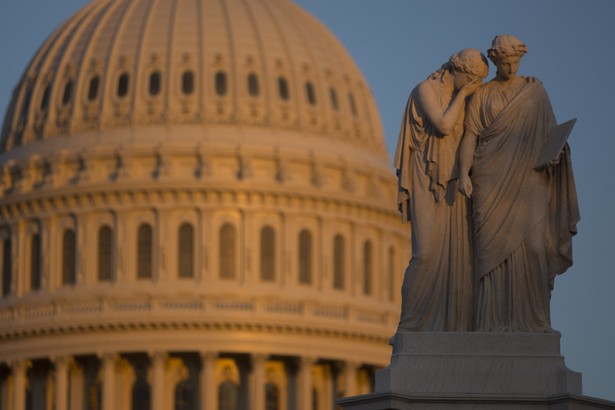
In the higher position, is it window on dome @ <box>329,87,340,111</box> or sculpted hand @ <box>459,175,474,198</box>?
window on dome @ <box>329,87,340,111</box>

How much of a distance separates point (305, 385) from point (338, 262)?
7.36m

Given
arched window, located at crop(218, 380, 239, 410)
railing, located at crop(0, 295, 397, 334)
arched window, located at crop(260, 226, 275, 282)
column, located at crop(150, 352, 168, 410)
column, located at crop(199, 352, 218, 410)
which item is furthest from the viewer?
arched window, located at crop(260, 226, 275, 282)

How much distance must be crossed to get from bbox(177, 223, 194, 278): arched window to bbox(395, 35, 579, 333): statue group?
108 metres

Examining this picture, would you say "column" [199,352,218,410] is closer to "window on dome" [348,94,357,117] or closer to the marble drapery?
"window on dome" [348,94,357,117]

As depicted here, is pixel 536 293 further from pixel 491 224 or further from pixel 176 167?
pixel 176 167

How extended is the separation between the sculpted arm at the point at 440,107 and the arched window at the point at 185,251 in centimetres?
10827

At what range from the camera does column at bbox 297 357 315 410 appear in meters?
126

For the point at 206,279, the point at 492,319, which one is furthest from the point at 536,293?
the point at 206,279

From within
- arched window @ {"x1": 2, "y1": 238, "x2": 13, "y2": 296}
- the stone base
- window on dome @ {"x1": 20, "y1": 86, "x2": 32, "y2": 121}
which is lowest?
the stone base

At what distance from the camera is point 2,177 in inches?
5153

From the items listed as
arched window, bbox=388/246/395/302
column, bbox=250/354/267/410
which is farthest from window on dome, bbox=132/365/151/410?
arched window, bbox=388/246/395/302

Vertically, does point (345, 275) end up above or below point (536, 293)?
above

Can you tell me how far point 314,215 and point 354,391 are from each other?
31.0 feet

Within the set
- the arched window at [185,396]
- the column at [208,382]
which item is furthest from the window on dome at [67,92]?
the arched window at [185,396]
